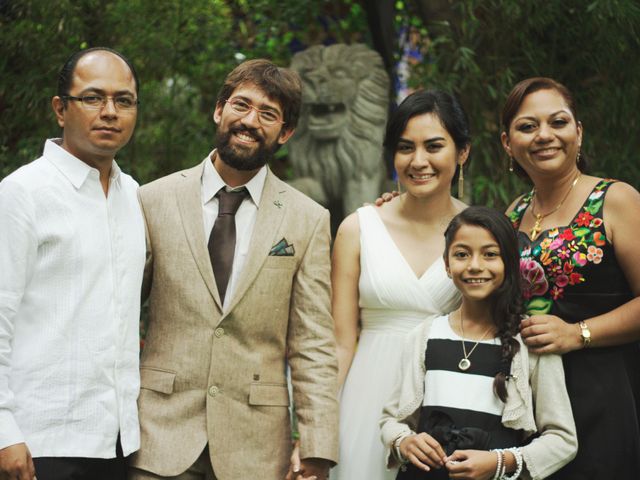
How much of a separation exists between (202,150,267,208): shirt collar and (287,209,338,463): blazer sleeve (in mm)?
222

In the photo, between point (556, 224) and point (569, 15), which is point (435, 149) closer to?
point (556, 224)

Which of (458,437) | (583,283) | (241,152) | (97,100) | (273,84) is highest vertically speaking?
(273,84)

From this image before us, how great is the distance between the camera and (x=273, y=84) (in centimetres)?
277

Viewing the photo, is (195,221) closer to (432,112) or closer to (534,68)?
(432,112)

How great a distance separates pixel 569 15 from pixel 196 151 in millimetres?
2936

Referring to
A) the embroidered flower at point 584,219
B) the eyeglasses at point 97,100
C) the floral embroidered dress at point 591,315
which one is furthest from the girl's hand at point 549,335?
the eyeglasses at point 97,100

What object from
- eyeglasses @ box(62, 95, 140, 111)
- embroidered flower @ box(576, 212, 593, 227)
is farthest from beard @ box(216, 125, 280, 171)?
embroidered flower @ box(576, 212, 593, 227)

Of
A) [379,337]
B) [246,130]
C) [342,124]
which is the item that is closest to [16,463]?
[246,130]

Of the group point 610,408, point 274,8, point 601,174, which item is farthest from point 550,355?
point 274,8

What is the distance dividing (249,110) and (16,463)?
125 centimetres

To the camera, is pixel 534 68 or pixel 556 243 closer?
pixel 556 243

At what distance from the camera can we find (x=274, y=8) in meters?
7.44

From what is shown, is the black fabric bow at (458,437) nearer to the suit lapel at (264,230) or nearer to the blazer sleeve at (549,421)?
the blazer sleeve at (549,421)

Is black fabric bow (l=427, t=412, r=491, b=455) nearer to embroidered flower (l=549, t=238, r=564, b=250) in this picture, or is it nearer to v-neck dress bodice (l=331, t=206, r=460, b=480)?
v-neck dress bodice (l=331, t=206, r=460, b=480)
